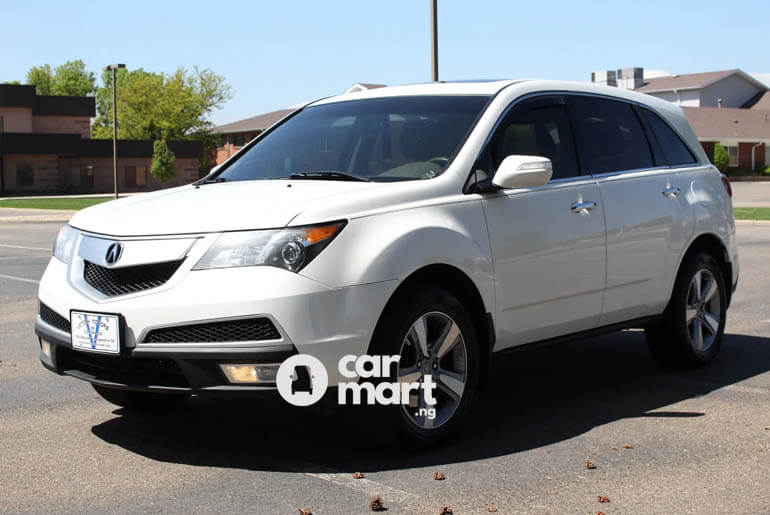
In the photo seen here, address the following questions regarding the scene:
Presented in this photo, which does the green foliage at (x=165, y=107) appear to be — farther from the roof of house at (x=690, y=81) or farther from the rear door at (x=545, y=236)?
the rear door at (x=545, y=236)

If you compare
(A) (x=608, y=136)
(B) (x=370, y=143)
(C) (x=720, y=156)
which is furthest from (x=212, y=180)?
(C) (x=720, y=156)

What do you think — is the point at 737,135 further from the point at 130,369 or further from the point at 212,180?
the point at 130,369

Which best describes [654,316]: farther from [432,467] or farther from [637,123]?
[432,467]

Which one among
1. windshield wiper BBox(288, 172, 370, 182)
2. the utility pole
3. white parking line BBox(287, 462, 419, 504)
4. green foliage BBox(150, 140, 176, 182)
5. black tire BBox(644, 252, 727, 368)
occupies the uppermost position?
the utility pole

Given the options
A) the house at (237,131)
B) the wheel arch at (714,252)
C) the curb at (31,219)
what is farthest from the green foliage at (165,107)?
the wheel arch at (714,252)

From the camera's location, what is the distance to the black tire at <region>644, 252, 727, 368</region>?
24.1 ft

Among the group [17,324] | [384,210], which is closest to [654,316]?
[384,210]

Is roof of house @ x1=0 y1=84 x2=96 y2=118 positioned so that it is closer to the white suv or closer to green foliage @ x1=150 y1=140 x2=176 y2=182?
green foliage @ x1=150 y1=140 x2=176 y2=182

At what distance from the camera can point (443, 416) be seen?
5500 millimetres

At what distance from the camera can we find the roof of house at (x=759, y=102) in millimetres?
96375

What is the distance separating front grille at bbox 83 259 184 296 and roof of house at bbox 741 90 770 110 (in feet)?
320

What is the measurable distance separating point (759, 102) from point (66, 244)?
9996 centimetres

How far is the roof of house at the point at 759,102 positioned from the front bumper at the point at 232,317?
319 ft

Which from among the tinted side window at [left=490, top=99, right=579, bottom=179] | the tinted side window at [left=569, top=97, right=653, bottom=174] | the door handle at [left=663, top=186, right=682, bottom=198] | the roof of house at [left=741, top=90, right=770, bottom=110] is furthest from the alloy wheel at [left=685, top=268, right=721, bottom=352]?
the roof of house at [left=741, top=90, right=770, bottom=110]
